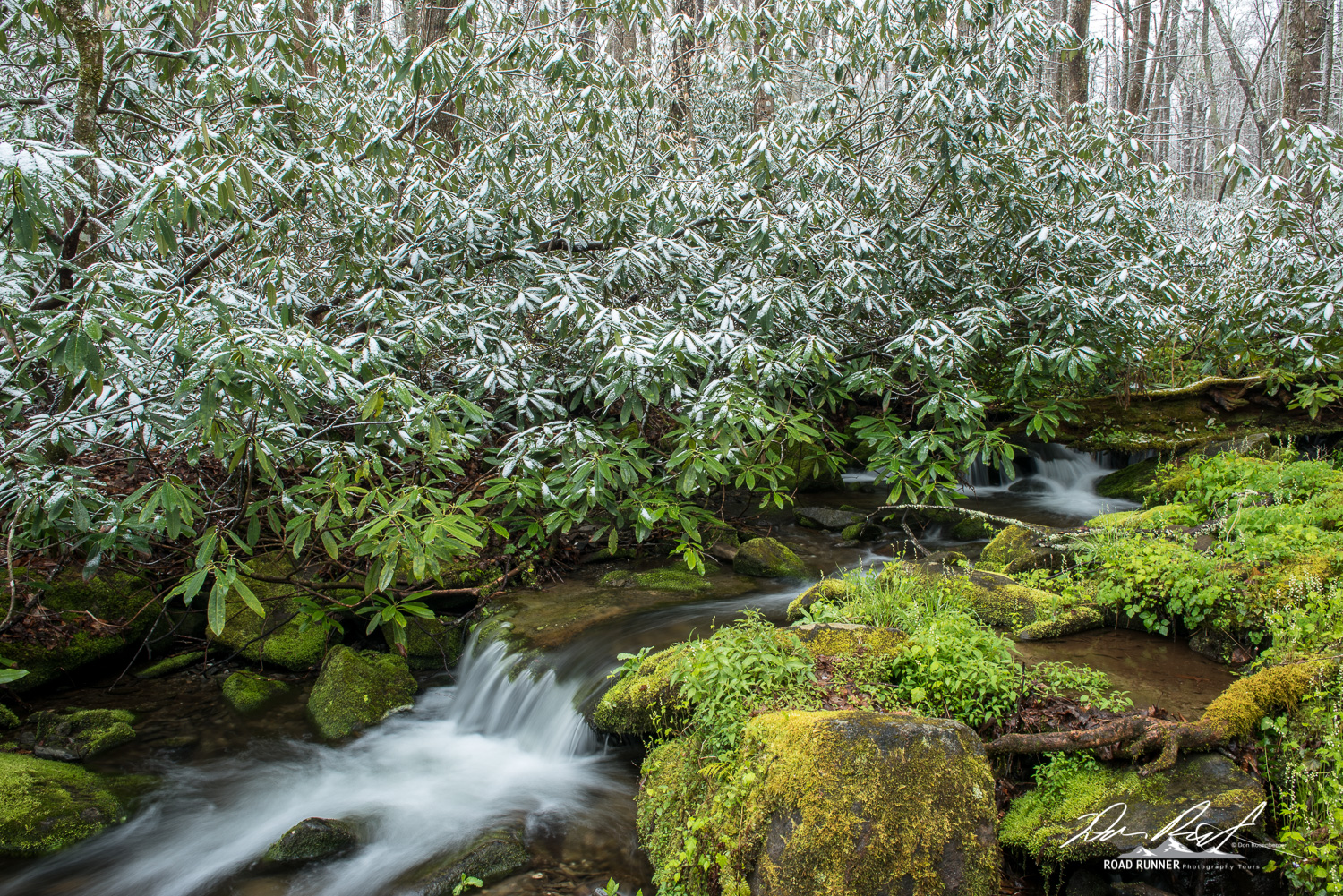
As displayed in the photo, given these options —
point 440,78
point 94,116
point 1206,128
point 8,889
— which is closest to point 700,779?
point 8,889

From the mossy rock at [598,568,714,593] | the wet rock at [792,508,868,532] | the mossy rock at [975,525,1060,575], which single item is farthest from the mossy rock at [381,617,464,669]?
the mossy rock at [975,525,1060,575]

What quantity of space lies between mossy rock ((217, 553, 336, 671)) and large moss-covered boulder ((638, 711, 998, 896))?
3.67m

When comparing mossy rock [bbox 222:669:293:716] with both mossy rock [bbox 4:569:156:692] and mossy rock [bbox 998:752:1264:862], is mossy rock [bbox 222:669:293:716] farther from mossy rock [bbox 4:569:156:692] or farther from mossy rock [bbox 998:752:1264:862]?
mossy rock [bbox 998:752:1264:862]

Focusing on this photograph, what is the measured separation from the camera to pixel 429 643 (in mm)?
5574

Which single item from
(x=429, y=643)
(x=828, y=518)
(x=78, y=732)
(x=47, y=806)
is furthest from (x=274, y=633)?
(x=828, y=518)

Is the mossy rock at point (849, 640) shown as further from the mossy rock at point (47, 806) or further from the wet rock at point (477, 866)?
the mossy rock at point (47, 806)

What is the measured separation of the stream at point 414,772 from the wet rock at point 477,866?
91mm

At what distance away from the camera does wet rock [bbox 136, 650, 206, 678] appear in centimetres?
528

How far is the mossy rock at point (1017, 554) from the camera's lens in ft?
16.5

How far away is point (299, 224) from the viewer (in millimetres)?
5672

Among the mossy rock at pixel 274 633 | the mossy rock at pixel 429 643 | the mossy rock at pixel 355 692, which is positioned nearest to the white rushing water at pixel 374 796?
the mossy rock at pixel 355 692

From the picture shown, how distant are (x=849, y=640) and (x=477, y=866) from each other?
2027 millimetres

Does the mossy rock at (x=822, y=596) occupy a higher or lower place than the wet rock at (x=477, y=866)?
higher

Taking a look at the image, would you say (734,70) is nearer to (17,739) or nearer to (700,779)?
(700,779)
